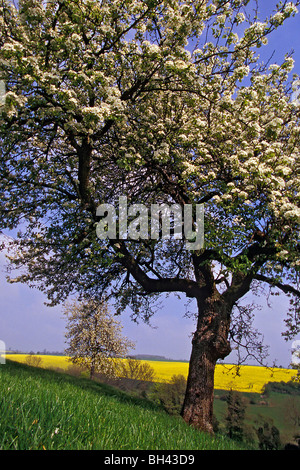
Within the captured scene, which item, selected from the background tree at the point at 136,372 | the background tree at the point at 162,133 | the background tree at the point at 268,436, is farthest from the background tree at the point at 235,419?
the background tree at the point at 136,372

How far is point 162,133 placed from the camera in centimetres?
1104

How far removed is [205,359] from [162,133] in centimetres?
804

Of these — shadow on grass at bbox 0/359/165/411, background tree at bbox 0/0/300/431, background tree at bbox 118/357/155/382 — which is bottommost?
background tree at bbox 118/357/155/382

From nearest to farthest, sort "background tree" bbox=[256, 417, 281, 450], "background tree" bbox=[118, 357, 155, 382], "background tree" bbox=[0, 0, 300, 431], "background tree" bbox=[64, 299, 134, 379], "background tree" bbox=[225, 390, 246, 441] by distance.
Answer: "background tree" bbox=[0, 0, 300, 431]
"background tree" bbox=[225, 390, 246, 441]
"background tree" bbox=[256, 417, 281, 450]
"background tree" bbox=[64, 299, 134, 379]
"background tree" bbox=[118, 357, 155, 382]

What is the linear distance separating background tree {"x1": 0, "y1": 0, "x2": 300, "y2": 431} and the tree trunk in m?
0.05

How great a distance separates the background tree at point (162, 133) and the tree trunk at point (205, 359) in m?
0.05

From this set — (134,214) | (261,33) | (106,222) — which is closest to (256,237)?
(134,214)

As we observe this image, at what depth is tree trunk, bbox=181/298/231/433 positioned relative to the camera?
11.3 m

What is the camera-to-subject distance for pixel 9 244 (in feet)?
49.6

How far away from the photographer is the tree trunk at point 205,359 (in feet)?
37.0

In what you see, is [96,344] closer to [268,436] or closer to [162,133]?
[268,436]

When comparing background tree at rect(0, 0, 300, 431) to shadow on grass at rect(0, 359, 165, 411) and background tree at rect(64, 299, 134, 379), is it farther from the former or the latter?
background tree at rect(64, 299, 134, 379)

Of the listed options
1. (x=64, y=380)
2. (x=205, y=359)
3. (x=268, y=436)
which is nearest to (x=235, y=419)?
(x=268, y=436)

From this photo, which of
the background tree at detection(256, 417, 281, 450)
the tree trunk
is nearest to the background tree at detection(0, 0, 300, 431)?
the tree trunk
